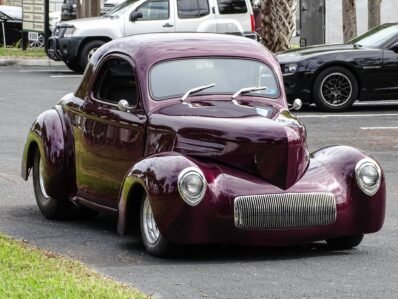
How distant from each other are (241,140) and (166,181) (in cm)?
63

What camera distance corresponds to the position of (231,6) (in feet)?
98.8

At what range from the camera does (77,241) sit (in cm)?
1014

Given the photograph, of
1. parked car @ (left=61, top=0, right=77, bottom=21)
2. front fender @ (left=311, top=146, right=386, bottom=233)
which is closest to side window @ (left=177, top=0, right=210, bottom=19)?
parked car @ (left=61, top=0, right=77, bottom=21)

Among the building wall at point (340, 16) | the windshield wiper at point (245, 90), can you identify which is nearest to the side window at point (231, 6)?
the building wall at point (340, 16)

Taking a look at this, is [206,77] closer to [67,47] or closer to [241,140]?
[241,140]

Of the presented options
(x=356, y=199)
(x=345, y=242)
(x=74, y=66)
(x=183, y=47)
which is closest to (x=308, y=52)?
(x=74, y=66)

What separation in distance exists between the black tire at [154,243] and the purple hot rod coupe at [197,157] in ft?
0.04

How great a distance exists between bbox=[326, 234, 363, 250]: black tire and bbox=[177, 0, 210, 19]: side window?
20412 mm

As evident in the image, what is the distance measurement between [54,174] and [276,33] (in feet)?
60.6

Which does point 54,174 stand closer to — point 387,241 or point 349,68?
point 387,241

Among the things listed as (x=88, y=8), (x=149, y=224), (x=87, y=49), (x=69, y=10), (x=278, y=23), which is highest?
(x=88, y=8)

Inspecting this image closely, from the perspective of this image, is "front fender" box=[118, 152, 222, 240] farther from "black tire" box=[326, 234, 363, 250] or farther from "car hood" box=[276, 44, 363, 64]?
"car hood" box=[276, 44, 363, 64]

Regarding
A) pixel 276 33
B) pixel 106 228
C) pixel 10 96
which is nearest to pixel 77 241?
pixel 106 228

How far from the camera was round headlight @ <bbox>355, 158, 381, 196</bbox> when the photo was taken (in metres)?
9.51
